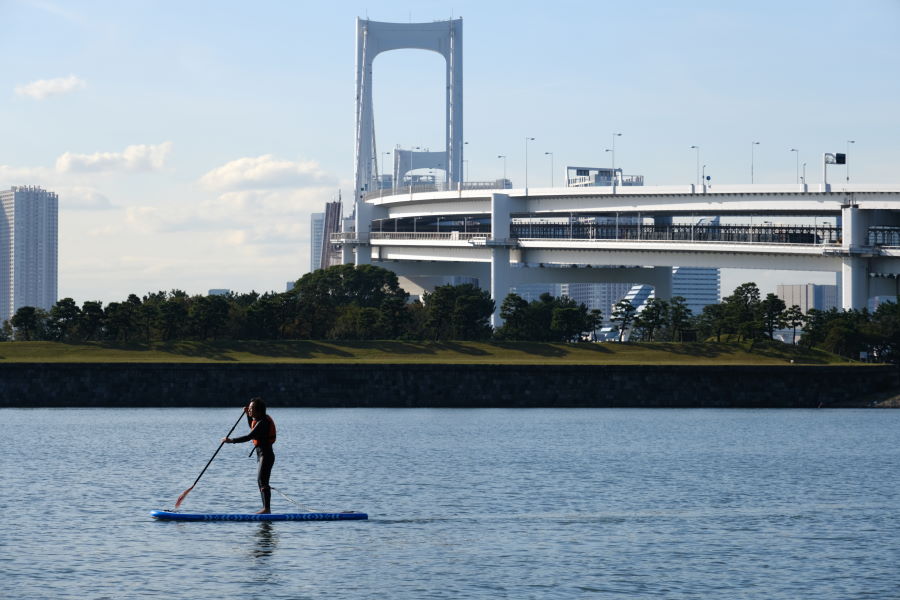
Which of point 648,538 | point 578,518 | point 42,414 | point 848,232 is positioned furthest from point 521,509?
point 848,232

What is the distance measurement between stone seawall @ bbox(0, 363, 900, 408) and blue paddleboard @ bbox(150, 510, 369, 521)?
6440cm

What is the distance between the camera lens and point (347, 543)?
1307 inches

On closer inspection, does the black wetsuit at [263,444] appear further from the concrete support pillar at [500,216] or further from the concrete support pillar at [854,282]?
the concrete support pillar at [500,216]

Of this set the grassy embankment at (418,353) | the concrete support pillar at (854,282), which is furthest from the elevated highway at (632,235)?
the grassy embankment at (418,353)

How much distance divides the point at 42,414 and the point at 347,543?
2480 inches

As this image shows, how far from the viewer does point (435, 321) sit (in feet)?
389

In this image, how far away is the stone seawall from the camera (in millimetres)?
101250

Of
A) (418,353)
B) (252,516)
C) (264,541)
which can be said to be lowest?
(264,541)

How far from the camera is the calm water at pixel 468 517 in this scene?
28578 mm

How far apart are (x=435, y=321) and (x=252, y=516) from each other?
8288cm

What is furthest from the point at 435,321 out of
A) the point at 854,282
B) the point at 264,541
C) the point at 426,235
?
the point at 264,541

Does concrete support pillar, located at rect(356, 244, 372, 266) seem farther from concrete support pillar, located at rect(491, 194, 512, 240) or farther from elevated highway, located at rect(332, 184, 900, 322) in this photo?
concrete support pillar, located at rect(491, 194, 512, 240)

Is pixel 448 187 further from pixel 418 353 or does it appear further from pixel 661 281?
pixel 418 353

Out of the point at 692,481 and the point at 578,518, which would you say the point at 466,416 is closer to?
the point at 692,481
